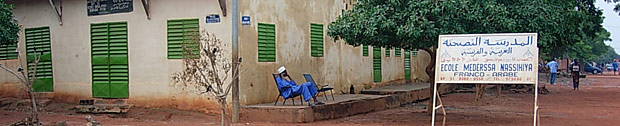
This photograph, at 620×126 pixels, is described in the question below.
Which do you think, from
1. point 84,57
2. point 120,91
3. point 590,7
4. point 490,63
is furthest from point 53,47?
point 590,7

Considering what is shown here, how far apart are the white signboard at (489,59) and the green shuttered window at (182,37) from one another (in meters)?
5.29

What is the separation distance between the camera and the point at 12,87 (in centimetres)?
1468

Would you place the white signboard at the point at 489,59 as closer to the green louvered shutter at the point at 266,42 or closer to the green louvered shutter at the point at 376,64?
the green louvered shutter at the point at 266,42

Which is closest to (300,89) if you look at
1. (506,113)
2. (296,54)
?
(296,54)

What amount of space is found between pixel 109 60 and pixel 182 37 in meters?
1.95

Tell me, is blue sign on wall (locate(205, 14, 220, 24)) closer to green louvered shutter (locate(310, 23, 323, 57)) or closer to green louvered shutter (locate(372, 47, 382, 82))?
green louvered shutter (locate(310, 23, 323, 57))

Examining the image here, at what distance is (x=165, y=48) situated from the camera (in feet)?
40.4

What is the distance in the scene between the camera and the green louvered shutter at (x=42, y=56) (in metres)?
13.9

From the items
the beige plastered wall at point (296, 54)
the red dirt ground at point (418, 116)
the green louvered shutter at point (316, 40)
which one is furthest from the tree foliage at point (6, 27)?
the green louvered shutter at point (316, 40)

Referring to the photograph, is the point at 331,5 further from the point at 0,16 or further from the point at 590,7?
the point at 590,7

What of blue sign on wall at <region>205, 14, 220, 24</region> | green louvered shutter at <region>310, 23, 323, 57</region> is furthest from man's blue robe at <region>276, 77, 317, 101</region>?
green louvered shutter at <region>310, 23, 323, 57</region>

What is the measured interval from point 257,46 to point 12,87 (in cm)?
670

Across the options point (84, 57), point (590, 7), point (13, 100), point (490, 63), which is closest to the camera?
point (490, 63)

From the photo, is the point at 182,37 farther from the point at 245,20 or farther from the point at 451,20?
the point at 451,20
